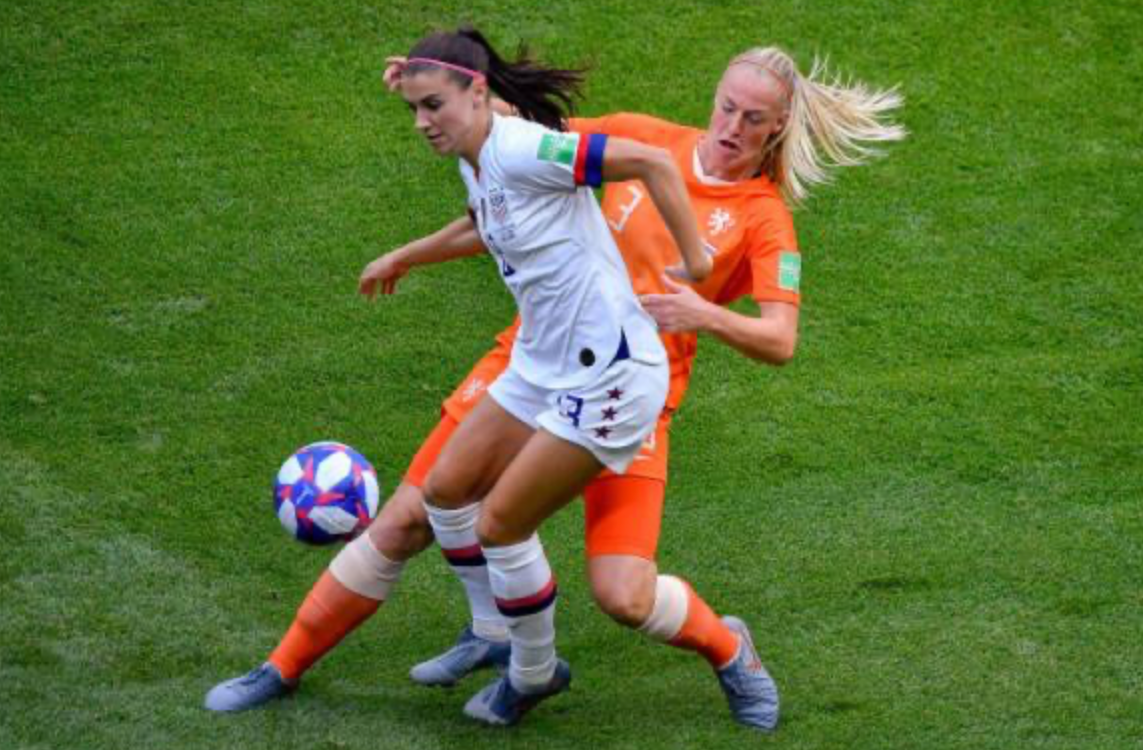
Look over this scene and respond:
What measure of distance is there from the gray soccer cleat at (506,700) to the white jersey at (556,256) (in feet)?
3.55

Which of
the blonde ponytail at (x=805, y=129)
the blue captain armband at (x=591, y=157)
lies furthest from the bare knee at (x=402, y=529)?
the blonde ponytail at (x=805, y=129)

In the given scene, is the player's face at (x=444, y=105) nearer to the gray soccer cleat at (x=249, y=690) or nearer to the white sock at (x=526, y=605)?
the white sock at (x=526, y=605)

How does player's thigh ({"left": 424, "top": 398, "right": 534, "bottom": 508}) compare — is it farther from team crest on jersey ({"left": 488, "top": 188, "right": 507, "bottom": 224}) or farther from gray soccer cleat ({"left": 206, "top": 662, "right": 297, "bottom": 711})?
gray soccer cleat ({"left": 206, "top": 662, "right": 297, "bottom": 711})

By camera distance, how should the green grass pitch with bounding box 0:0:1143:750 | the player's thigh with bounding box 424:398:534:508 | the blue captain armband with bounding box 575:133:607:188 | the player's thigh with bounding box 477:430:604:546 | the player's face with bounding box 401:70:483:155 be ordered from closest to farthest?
the blue captain armband with bounding box 575:133:607:188
the player's face with bounding box 401:70:483:155
the player's thigh with bounding box 477:430:604:546
the player's thigh with bounding box 424:398:534:508
the green grass pitch with bounding box 0:0:1143:750

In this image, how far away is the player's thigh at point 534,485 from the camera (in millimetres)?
5789

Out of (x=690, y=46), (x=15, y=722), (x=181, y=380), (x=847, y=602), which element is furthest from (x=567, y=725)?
(x=690, y=46)

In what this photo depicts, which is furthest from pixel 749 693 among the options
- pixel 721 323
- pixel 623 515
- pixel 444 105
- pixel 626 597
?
pixel 444 105

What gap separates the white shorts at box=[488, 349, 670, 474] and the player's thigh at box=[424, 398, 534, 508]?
17 cm

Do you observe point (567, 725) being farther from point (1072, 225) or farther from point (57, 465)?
point (1072, 225)

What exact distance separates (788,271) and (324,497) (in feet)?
5.56

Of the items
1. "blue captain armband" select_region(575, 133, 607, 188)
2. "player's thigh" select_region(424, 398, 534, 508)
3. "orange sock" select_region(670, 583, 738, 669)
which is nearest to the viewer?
"blue captain armband" select_region(575, 133, 607, 188)

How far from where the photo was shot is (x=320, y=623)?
21.0ft

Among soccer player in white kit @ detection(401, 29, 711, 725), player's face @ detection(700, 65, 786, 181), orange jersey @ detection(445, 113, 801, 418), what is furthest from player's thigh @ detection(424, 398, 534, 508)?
player's face @ detection(700, 65, 786, 181)

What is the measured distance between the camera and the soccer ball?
652 centimetres
